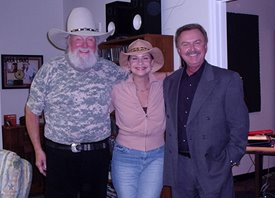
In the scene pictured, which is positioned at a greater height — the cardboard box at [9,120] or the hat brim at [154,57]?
the hat brim at [154,57]

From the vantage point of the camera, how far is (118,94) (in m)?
2.61

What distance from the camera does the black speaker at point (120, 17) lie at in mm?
3707

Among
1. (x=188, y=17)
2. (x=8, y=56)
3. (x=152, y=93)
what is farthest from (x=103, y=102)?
(x=8, y=56)

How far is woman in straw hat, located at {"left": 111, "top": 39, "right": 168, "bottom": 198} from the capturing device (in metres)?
2.50

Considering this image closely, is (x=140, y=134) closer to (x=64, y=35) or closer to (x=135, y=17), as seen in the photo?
(x=64, y=35)

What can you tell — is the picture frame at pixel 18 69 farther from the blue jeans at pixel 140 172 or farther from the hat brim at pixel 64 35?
the blue jeans at pixel 140 172

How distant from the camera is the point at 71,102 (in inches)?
101

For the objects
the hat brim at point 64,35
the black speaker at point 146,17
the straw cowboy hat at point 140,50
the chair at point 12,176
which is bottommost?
the chair at point 12,176

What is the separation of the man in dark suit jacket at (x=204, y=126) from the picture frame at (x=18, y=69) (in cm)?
346

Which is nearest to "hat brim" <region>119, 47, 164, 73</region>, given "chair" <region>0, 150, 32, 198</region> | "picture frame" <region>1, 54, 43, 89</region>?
"chair" <region>0, 150, 32, 198</region>

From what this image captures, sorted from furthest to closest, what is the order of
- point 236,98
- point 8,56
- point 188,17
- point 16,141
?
1. point 8,56
2. point 16,141
3. point 188,17
4. point 236,98

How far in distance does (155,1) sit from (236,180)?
9.47 feet

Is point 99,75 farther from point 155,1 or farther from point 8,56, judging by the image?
point 8,56

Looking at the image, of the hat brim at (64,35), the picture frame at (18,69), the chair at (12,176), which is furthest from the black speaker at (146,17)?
the picture frame at (18,69)
